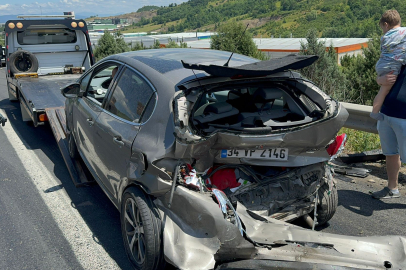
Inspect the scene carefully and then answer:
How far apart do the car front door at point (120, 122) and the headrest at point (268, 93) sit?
101 cm

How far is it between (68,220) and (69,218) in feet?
0.15

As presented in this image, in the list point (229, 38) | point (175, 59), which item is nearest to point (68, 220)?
point (175, 59)

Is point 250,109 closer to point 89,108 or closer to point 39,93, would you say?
point 89,108

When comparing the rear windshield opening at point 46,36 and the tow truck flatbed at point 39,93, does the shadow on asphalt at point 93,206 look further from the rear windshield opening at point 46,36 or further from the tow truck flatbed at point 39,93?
the rear windshield opening at point 46,36

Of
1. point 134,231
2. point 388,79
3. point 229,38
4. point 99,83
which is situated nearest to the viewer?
point 134,231

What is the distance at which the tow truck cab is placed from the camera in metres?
9.78

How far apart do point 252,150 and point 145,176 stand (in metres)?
0.90

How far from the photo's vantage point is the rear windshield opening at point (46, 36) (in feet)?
34.6

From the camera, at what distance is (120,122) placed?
12.2ft

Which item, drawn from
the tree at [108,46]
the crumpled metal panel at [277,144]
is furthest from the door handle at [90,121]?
the tree at [108,46]

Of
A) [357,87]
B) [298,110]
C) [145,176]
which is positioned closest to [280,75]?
[298,110]

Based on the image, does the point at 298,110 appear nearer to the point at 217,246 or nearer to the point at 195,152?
the point at 195,152

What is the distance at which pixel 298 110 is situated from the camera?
12.3ft

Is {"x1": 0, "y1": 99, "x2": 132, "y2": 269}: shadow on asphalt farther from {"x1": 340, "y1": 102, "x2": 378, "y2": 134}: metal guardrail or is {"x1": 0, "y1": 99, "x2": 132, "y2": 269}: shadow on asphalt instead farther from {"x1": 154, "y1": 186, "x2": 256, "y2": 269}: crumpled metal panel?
{"x1": 340, "y1": 102, "x2": 378, "y2": 134}: metal guardrail
